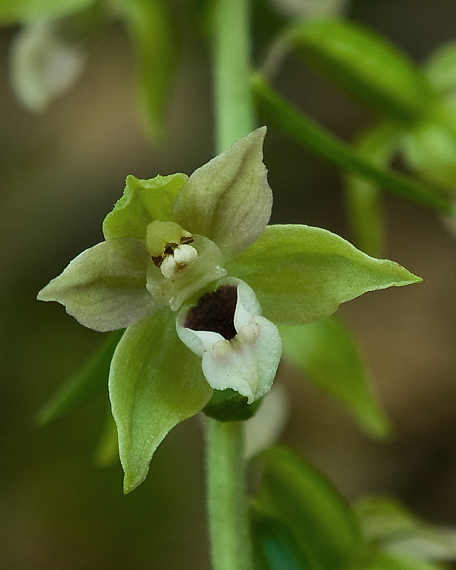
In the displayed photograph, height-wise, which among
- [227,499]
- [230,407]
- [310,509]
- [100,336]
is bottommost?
[100,336]

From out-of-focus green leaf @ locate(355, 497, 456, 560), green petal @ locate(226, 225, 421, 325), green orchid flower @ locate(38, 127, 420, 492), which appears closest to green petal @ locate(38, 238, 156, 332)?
green orchid flower @ locate(38, 127, 420, 492)

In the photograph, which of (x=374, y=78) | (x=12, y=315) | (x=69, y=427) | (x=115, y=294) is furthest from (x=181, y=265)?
(x=12, y=315)

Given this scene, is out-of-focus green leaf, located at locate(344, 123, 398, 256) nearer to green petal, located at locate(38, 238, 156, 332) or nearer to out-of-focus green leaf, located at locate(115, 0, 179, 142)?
out-of-focus green leaf, located at locate(115, 0, 179, 142)

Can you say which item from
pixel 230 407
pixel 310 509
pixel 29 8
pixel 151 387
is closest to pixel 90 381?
pixel 151 387

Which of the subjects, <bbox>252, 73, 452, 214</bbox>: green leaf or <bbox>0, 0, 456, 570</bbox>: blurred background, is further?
<bbox>0, 0, 456, 570</bbox>: blurred background

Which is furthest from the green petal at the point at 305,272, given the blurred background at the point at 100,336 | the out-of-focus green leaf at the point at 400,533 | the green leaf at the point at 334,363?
the blurred background at the point at 100,336

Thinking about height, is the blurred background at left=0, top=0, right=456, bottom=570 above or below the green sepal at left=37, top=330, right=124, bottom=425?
below

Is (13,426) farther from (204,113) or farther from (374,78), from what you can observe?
(374,78)

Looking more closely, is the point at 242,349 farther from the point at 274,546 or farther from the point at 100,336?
the point at 100,336
